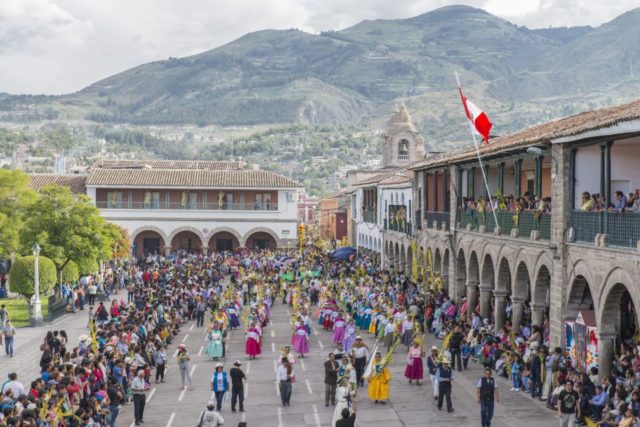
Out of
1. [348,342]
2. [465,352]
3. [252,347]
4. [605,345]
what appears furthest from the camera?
[252,347]

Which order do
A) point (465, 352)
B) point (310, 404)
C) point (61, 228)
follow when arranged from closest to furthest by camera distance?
point (310, 404)
point (465, 352)
point (61, 228)

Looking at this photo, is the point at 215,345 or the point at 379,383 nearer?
the point at 379,383

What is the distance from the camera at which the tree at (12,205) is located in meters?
49.2

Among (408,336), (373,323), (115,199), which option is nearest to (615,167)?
(408,336)

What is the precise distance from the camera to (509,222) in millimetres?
29188

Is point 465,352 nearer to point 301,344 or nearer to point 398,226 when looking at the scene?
point 301,344

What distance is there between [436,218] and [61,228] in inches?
686

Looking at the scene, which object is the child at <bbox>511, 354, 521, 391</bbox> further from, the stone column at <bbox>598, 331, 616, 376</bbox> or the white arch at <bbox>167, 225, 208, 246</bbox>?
the white arch at <bbox>167, 225, 208, 246</bbox>

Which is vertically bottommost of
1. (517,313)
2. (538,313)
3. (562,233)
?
(517,313)

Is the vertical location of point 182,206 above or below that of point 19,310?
above

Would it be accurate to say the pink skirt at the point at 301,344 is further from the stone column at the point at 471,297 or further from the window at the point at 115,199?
the window at the point at 115,199

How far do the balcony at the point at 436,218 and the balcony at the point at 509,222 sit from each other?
8.22 feet

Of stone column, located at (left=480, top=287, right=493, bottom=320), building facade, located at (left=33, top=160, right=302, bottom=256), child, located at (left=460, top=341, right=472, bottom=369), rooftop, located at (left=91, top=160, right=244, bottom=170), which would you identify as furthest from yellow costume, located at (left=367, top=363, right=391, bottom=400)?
rooftop, located at (left=91, top=160, right=244, bottom=170)

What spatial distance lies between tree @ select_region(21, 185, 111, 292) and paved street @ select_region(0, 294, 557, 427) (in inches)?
476
